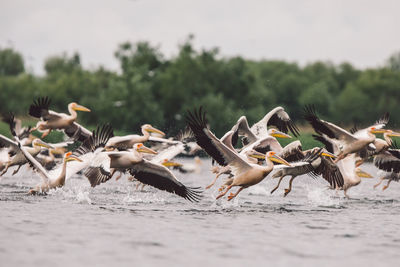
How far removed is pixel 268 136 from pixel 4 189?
213 inches

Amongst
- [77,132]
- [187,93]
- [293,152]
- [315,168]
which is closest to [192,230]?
[293,152]

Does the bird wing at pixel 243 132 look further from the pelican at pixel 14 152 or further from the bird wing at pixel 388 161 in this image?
the pelican at pixel 14 152

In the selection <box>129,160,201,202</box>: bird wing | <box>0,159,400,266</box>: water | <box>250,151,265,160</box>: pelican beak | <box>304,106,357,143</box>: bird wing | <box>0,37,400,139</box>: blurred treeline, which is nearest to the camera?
<box>0,159,400,266</box>: water

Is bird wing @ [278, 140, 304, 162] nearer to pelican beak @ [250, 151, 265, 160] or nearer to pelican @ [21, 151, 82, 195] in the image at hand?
pelican beak @ [250, 151, 265, 160]

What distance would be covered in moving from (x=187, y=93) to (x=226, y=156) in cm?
3234

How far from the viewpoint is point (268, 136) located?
44.0 ft

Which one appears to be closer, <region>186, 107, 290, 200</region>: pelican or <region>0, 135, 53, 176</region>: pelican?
<region>186, 107, 290, 200</region>: pelican

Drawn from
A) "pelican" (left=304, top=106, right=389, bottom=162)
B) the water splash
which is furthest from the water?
"pelican" (left=304, top=106, right=389, bottom=162)

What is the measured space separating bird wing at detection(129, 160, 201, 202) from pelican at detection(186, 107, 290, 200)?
0.83 metres

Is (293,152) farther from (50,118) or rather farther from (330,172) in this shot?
(50,118)

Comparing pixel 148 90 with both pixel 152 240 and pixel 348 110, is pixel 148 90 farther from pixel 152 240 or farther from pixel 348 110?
pixel 152 240

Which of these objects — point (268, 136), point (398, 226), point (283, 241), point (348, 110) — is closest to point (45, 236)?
point (283, 241)

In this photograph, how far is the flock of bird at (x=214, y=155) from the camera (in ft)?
35.8

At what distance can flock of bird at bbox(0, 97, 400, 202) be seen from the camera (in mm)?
10922
